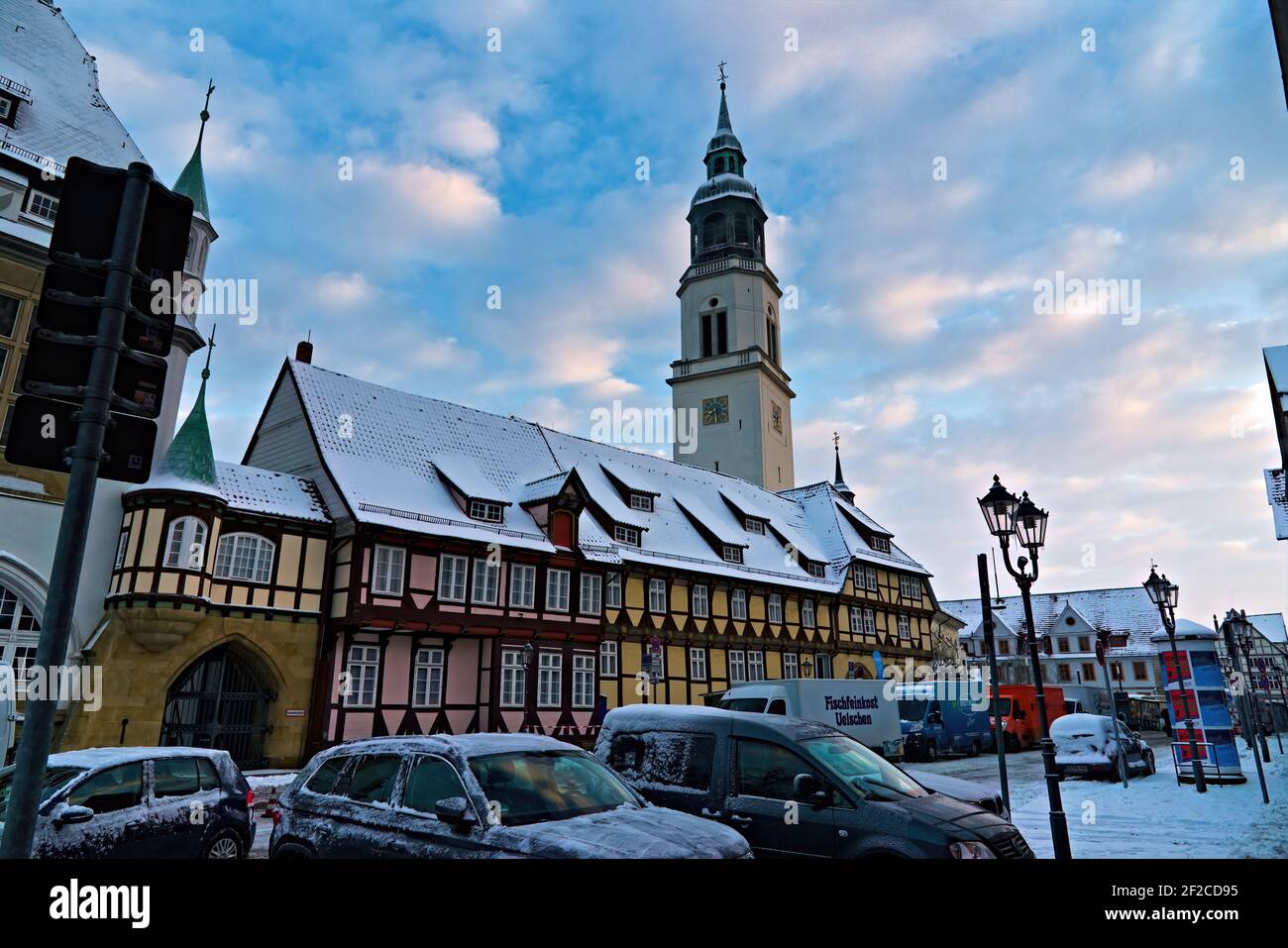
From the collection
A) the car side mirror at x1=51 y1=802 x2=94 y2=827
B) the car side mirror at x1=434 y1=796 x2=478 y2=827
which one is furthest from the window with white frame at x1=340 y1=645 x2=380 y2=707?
the car side mirror at x1=434 y1=796 x2=478 y2=827

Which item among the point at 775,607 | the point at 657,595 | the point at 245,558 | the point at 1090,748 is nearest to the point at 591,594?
the point at 657,595

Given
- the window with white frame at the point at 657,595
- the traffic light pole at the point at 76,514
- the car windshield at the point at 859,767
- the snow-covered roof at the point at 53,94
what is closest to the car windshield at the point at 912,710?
the window with white frame at the point at 657,595

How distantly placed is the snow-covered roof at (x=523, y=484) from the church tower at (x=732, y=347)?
1262 cm

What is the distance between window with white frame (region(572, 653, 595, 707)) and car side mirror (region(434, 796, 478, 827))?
23862mm

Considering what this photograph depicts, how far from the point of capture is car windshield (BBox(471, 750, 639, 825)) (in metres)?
6.30

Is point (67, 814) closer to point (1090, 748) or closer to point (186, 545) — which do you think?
point (186, 545)

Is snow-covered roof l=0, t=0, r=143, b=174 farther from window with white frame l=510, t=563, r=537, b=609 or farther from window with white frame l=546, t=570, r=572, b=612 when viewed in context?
window with white frame l=546, t=570, r=572, b=612

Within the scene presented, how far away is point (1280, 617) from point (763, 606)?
249ft

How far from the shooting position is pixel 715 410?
197 feet

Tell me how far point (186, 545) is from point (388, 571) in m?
5.73

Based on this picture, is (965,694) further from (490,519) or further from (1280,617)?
(1280,617)

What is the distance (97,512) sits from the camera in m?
22.6
